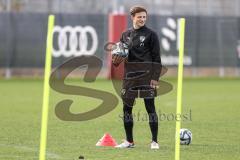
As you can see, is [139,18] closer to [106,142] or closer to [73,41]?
[106,142]

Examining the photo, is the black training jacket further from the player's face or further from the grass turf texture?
the grass turf texture

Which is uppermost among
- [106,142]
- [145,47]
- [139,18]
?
[139,18]

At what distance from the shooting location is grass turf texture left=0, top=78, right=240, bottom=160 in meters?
10.2

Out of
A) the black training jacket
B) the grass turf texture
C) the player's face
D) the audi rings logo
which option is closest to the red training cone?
the grass turf texture

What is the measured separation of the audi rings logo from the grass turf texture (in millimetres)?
5533

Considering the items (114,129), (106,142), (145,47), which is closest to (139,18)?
(145,47)

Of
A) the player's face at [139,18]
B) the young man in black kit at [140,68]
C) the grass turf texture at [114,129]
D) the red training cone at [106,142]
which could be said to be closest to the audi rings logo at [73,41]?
the grass turf texture at [114,129]

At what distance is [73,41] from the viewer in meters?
29.1

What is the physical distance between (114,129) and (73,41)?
1569cm

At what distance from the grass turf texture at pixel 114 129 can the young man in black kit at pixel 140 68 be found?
0.45 meters

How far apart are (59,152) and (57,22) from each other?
1947cm

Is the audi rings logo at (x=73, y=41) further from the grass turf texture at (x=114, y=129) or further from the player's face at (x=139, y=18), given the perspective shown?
the player's face at (x=139, y=18)

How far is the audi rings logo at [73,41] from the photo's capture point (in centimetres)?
2888

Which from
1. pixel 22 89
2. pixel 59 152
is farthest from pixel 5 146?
pixel 22 89
